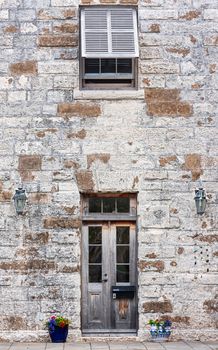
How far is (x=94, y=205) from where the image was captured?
11.1 meters

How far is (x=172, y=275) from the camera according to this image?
10820 millimetres

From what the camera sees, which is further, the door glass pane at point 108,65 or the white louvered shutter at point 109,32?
the door glass pane at point 108,65

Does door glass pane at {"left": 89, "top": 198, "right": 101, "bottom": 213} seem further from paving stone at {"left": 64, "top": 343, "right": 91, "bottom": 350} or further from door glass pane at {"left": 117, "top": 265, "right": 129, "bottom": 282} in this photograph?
paving stone at {"left": 64, "top": 343, "right": 91, "bottom": 350}

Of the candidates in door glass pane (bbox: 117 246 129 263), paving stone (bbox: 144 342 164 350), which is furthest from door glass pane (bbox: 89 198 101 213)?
paving stone (bbox: 144 342 164 350)

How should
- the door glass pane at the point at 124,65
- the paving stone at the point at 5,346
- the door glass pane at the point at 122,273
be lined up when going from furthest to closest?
1. the door glass pane at the point at 124,65
2. the door glass pane at the point at 122,273
3. the paving stone at the point at 5,346

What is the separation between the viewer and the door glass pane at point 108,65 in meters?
11.2

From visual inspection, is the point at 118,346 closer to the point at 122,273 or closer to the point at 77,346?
the point at 77,346

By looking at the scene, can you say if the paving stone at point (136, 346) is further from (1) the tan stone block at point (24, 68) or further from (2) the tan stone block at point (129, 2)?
(2) the tan stone block at point (129, 2)

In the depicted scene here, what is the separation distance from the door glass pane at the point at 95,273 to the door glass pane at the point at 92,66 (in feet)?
10.1

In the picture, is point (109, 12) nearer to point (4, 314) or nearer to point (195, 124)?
point (195, 124)

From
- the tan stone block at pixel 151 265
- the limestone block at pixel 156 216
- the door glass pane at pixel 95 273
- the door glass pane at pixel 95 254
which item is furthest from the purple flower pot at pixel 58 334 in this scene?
the limestone block at pixel 156 216

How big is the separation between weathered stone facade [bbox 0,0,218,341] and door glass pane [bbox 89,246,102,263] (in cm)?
32

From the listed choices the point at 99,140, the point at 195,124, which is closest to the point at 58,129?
the point at 99,140

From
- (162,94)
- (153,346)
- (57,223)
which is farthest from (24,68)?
(153,346)
